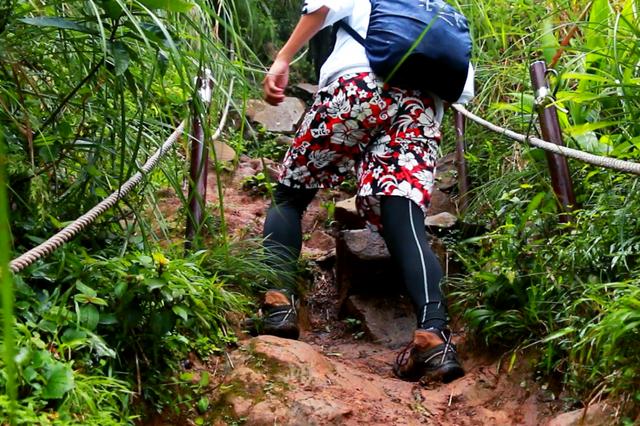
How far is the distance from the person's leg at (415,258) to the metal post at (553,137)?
413 mm

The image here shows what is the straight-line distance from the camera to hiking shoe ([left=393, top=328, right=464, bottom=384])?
2.17 metres

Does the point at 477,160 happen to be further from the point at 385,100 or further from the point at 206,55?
the point at 206,55

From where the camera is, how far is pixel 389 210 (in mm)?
2322

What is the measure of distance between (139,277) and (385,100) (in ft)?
3.27

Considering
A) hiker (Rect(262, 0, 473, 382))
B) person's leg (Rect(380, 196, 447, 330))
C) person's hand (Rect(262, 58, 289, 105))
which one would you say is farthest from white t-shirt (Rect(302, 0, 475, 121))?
person's leg (Rect(380, 196, 447, 330))

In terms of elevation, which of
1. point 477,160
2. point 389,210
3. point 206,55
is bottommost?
point 477,160

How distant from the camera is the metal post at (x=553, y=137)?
2.31 m

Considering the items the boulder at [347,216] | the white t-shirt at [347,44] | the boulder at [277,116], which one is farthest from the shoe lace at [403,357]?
the boulder at [277,116]

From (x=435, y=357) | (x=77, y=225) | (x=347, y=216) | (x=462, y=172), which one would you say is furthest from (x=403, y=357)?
(x=462, y=172)

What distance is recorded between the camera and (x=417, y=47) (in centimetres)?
227

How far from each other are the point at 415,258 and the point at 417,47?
613 millimetres

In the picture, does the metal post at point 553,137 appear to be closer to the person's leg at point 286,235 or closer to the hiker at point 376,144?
the hiker at point 376,144

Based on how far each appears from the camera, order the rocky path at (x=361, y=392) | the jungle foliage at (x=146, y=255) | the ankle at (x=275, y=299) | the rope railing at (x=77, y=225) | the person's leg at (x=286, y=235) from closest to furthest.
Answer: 1. the rope railing at (x=77, y=225)
2. the jungle foliage at (x=146, y=255)
3. the rocky path at (x=361, y=392)
4. the ankle at (x=275, y=299)
5. the person's leg at (x=286, y=235)

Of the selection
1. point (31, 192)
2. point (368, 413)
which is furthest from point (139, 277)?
point (368, 413)
